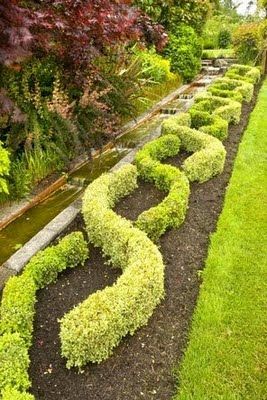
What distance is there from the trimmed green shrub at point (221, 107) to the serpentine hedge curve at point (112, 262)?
1806 mm

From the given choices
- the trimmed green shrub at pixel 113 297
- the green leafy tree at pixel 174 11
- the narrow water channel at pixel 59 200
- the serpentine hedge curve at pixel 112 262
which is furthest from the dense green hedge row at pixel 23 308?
the green leafy tree at pixel 174 11

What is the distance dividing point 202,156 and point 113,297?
283 cm

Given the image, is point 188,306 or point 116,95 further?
point 116,95

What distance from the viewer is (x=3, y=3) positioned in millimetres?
3607

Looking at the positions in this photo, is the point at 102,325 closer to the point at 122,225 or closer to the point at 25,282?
the point at 25,282

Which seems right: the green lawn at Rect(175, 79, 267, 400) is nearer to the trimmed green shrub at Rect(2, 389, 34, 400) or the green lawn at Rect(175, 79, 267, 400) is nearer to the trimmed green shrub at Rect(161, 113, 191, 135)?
the trimmed green shrub at Rect(2, 389, 34, 400)

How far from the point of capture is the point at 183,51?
11906 millimetres

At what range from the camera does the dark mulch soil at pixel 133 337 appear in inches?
95.8

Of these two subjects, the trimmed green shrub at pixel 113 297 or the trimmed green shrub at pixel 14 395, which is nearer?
the trimmed green shrub at pixel 14 395

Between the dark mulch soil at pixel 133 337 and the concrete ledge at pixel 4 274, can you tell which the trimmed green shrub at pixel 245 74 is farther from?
the concrete ledge at pixel 4 274

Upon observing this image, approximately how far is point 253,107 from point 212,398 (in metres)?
7.84

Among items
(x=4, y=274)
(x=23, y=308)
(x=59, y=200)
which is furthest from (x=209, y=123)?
(x=23, y=308)

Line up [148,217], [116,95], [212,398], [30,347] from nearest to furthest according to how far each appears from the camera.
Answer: [212,398] < [30,347] < [148,217] < [116,95]

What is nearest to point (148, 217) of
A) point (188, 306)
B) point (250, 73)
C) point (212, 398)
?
point (188, 306)
